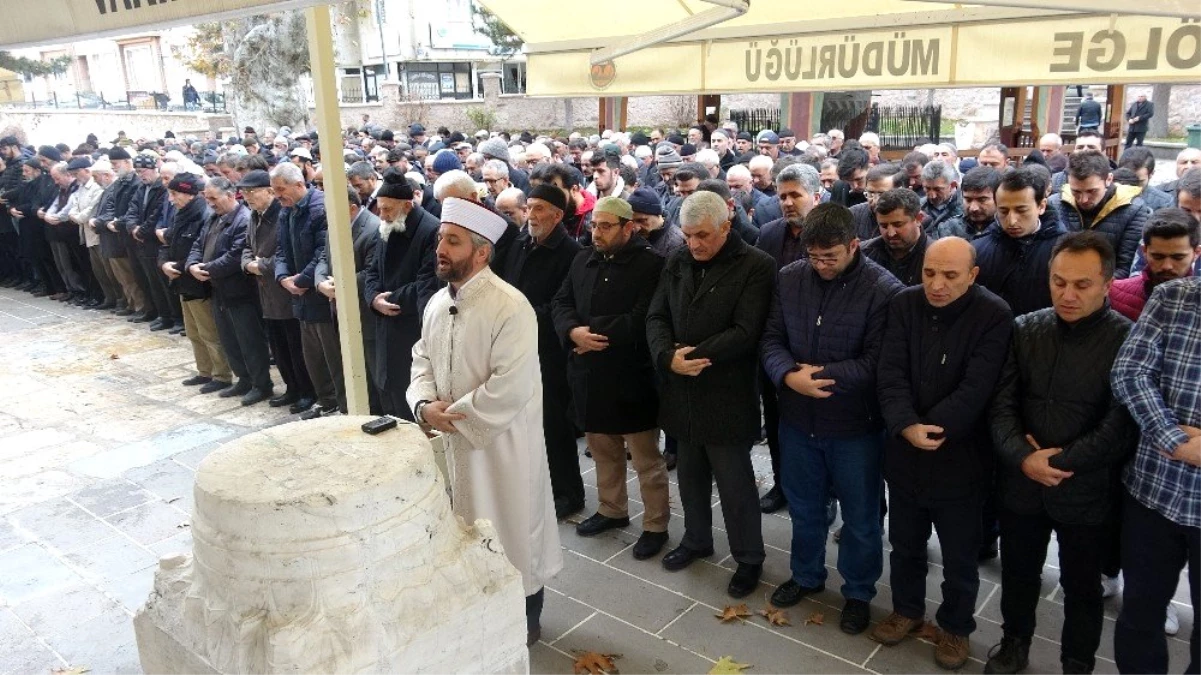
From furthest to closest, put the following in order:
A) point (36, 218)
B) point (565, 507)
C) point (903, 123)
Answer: point (903, 123)
point (36, 218)
point (565, 507)

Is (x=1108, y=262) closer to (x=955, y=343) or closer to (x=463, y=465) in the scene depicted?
(x=955, y=343)

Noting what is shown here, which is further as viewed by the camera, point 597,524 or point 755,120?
point 755,120

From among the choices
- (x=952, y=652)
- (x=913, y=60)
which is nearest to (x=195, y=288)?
(x=913, y=60)

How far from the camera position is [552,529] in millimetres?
4137

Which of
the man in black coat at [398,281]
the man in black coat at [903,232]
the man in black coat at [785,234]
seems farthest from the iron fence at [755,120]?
the man in black coat at [903,232]

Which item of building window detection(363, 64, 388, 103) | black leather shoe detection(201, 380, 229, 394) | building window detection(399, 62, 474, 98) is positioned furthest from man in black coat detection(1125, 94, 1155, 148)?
building window detection(363, 64, 388, 103)

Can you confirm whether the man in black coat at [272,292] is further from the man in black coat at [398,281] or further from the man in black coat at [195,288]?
the man in black coat at [398,281]

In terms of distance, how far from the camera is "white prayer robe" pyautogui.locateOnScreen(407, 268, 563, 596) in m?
3.78

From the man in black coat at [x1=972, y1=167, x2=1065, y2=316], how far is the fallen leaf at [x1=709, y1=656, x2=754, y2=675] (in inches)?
89.8

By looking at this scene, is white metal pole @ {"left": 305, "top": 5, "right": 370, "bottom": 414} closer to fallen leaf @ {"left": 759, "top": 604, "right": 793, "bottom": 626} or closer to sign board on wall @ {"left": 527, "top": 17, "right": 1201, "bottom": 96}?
fallen leaf @ {"left": 759, "top": 604, "right": 793, "bottom": 626}

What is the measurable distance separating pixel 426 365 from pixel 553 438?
1.76m

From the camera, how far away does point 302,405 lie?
786cm

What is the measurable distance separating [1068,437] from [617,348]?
235 cm

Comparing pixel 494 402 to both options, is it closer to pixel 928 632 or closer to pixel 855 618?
pixel 855 618
